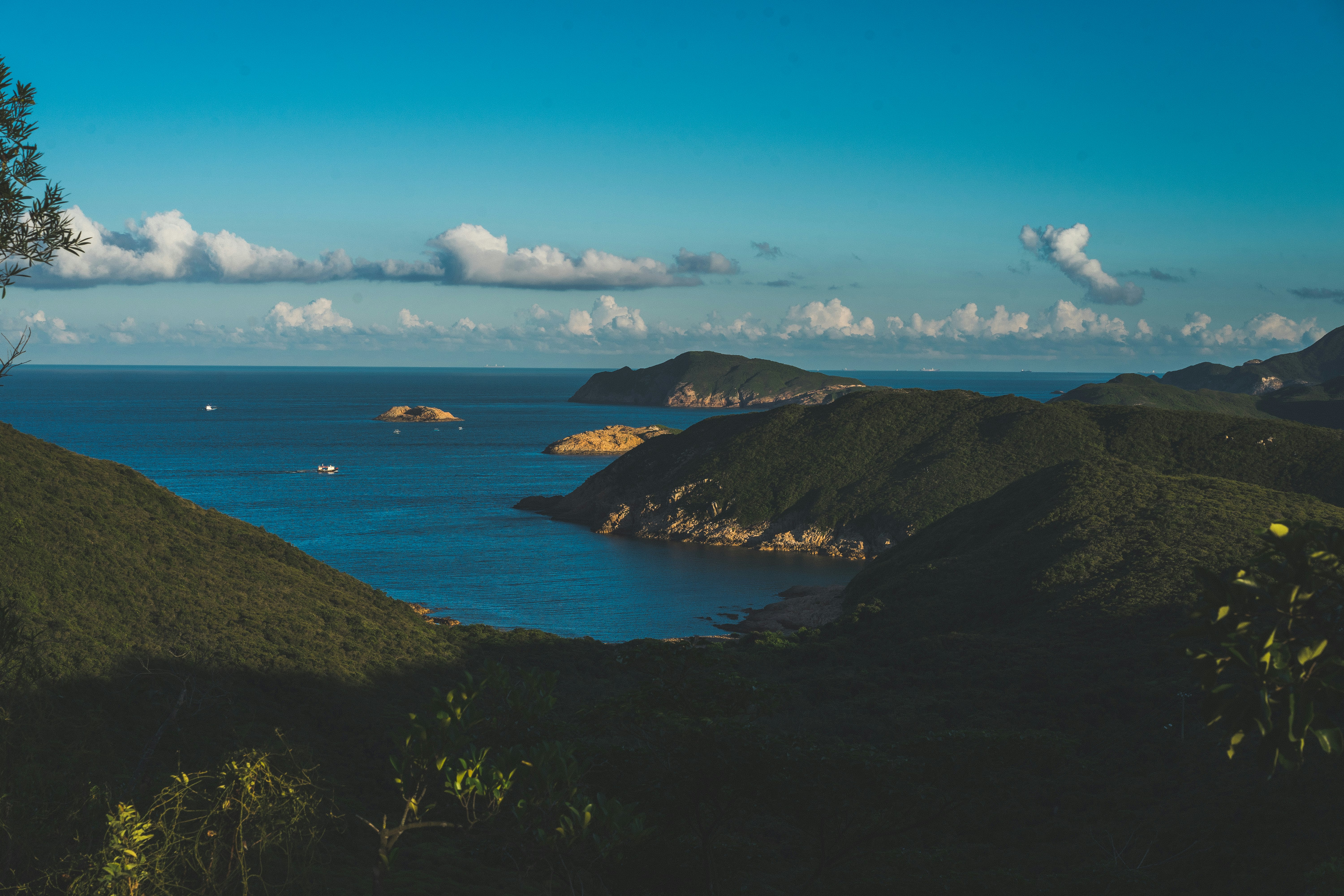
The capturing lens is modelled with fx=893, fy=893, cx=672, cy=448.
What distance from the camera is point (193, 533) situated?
4516cm

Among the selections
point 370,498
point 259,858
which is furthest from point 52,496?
point 370,498

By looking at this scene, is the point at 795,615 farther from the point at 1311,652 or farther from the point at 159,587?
the point at 1311,652

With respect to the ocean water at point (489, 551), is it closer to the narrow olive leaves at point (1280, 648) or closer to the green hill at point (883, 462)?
the green hill at point (883, 462)

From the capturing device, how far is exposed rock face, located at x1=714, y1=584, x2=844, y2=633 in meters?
71.4

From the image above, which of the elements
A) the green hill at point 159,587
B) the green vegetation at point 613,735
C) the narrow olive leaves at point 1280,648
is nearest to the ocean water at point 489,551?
the green vegetation at point 613,735

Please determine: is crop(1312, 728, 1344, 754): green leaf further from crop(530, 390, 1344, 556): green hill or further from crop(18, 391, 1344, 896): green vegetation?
crop(530, 390, 1344, 556): green hill

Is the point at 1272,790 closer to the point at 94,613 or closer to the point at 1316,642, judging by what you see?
the point at 1316,642

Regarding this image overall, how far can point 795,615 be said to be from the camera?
242ft

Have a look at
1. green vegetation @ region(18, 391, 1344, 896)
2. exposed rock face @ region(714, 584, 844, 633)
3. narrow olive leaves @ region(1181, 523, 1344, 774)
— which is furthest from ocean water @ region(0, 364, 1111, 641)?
narrow olive leaves @ region(1181, 523, 1344, 774)

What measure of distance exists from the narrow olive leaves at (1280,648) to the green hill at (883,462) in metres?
96.6

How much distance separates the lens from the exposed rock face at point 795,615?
71438 millimetres

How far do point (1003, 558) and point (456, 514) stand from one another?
80.3m

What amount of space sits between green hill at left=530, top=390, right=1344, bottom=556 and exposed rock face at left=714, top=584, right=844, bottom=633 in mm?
26974

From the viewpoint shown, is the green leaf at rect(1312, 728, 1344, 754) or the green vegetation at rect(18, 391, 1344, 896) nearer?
the green leaf at rect(1312, 728, 1344, 754)
